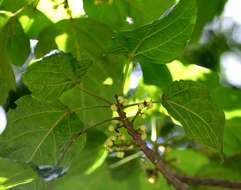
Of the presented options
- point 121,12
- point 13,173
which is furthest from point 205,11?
point 13,173

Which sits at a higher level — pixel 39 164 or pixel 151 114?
pixel 39 164

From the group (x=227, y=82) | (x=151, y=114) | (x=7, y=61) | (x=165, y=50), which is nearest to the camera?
(x=165, y=50)

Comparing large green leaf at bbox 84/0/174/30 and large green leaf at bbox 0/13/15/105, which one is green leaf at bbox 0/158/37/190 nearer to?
large green leaf at bbox 0/13/15/105

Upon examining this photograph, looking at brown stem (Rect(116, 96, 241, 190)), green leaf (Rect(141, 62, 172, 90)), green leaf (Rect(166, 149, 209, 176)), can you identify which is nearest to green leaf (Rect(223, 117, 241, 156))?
green leaf (Rect(166, 149, 209, 176))

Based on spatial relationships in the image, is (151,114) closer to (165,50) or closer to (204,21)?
(204,21)

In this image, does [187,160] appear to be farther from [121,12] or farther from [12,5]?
[12,5]

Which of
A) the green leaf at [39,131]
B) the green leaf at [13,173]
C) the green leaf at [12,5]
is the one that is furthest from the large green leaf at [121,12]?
the green leaf at [13,173]

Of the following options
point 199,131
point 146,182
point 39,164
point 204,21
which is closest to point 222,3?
point 204,21
